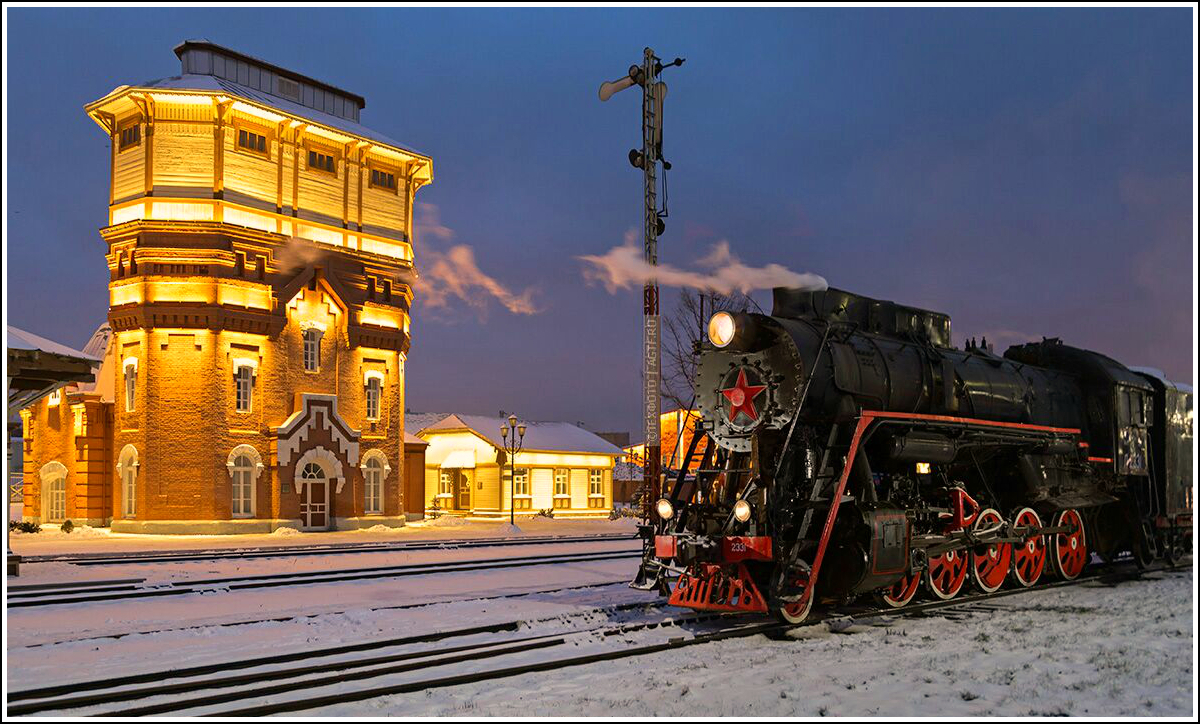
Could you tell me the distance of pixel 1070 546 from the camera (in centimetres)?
1588

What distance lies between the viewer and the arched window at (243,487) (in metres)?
33.1

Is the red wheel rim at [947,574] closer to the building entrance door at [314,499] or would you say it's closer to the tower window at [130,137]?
the building entrance door at [314,499]

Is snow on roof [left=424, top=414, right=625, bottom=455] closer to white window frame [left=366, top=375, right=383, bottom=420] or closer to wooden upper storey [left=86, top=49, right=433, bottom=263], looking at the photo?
Result: white window frame [left=366, top=375, right=383, bottom=420]

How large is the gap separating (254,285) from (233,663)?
2674cm

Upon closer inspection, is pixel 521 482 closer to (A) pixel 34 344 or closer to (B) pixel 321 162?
(B) pixel 321 162

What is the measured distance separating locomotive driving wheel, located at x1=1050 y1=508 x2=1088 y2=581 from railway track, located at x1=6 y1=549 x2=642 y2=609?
9.00 metres

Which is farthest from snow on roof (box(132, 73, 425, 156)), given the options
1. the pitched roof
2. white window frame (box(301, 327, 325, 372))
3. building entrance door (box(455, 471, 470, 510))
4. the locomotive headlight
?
the locomotive headlight

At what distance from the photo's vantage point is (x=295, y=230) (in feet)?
116

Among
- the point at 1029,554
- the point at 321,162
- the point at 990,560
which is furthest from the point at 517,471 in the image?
the point at 990,560

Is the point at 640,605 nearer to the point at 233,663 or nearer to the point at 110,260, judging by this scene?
the point at 233,663

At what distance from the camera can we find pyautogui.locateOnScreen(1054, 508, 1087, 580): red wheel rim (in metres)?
15.6

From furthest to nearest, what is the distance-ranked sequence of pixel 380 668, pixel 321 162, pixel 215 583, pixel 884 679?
pixel 321 162
pixel 215 583
pixel 380 668
pixel 884 679

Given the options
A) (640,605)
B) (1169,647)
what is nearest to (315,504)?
(640,605)

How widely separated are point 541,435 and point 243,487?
17274 millimetres
